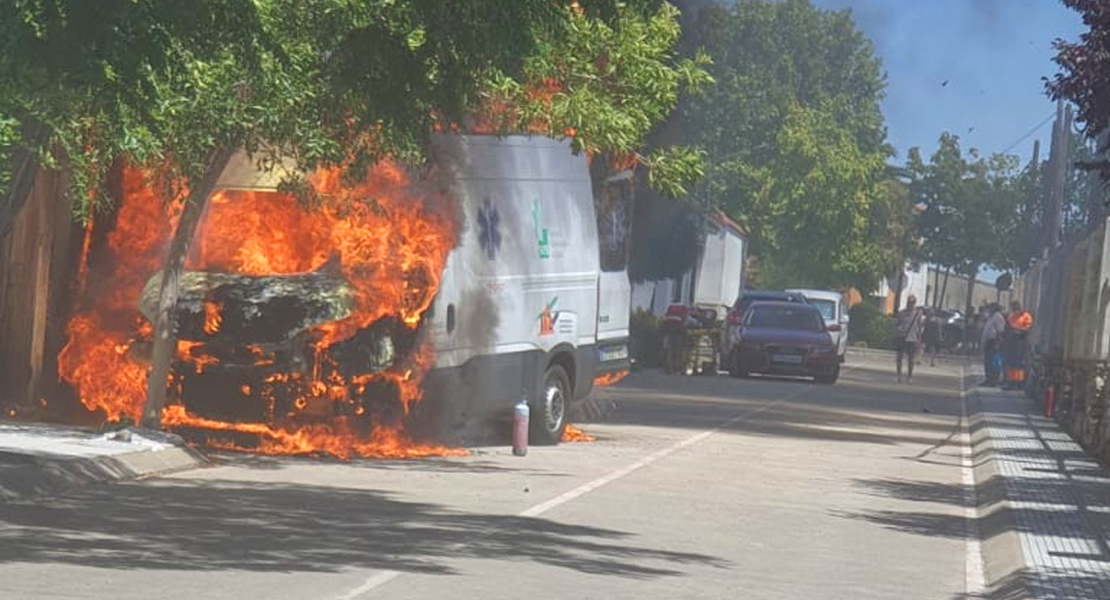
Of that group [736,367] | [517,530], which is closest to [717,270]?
[736,367]

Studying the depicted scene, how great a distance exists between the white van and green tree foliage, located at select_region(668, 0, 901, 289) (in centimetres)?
6215

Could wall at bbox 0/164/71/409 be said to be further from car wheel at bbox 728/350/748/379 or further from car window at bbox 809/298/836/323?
car window at bbox 809/298/836/323

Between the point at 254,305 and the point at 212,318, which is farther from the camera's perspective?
the point at 212,318

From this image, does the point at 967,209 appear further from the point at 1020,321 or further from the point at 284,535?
the point at 284,535

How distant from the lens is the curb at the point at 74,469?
15.1m

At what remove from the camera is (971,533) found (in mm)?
16734

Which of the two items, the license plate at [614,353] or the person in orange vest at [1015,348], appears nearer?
the license plate at [614,353]

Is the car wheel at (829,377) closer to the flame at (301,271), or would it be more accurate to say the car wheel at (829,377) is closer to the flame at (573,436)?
the flame at (573,436)

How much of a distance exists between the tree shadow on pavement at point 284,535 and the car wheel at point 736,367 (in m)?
30.3

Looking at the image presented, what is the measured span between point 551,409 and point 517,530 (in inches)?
337

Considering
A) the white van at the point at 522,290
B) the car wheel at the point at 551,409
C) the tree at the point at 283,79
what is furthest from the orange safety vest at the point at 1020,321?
the tree at the point at 283,79

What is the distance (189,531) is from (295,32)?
420 centimetres

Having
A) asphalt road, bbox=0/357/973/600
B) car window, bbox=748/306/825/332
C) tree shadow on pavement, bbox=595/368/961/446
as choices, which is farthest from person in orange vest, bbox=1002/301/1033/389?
asphalt road, bbox=0/357/973/600

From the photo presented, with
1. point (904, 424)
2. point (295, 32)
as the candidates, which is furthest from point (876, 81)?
point (295, 32)
